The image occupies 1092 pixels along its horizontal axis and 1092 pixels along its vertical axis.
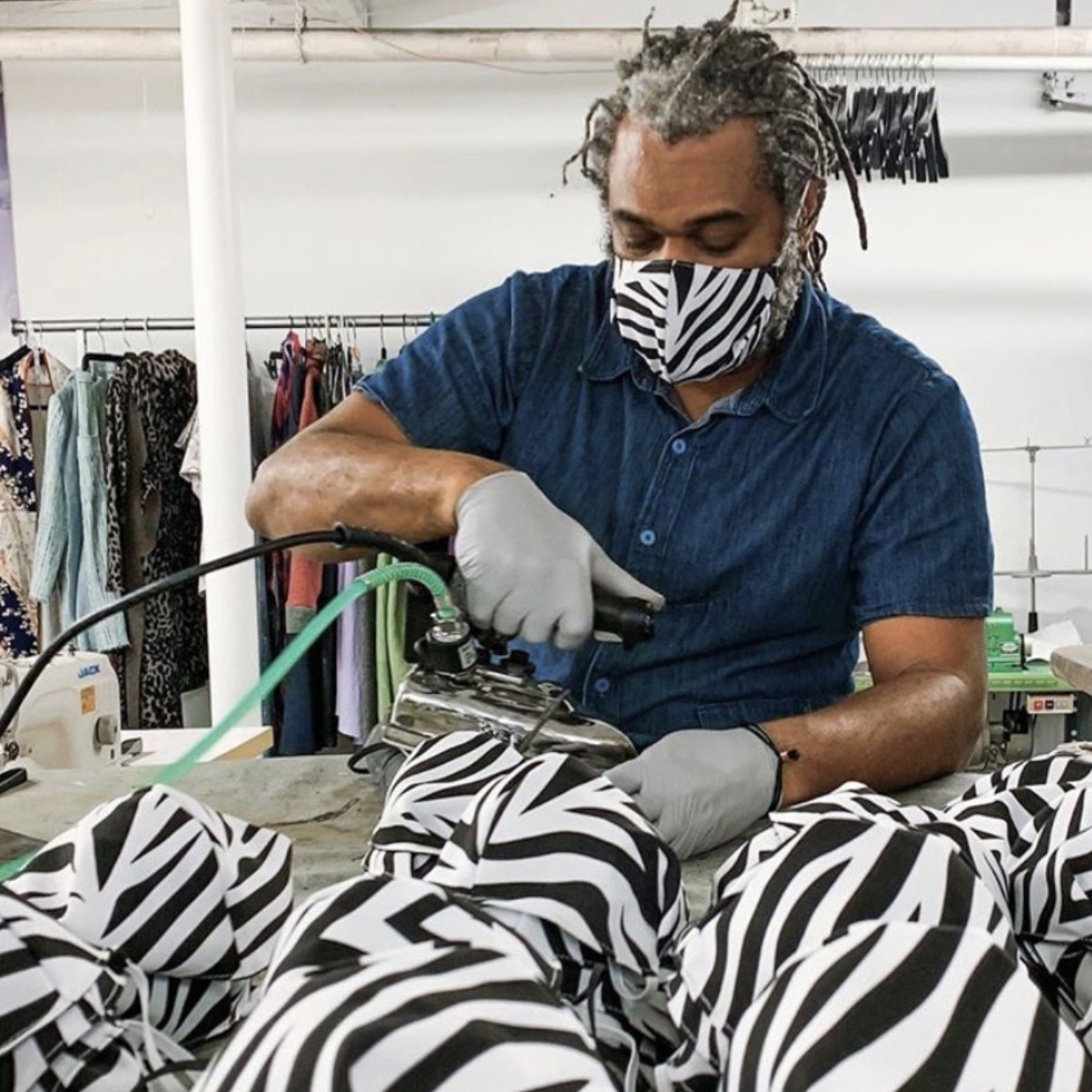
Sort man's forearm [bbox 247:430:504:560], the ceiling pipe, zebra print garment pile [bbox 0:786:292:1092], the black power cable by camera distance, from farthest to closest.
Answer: the ceiling pipe → man's forearm [bbox 247:430:504:560] → the black power cable → zebra print garment pile [bbox 0:786:292:1092]

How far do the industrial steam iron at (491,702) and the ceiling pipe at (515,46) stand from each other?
225 cm

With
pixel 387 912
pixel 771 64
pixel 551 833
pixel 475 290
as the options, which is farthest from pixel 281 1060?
pixel 475 290

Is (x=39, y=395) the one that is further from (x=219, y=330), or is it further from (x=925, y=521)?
(x=925, y=521)

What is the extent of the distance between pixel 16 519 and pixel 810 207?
2.55 meters

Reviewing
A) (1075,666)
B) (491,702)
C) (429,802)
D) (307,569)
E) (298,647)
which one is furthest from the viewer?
(307,569)

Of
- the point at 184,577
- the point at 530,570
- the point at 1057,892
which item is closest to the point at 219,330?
the point at 530,570

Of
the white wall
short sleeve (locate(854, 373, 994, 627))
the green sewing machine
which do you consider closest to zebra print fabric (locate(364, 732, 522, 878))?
short sleeve (locate(854, 373, 994, 627))

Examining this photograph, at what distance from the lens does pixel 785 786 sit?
0.97 metres

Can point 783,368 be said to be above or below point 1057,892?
above

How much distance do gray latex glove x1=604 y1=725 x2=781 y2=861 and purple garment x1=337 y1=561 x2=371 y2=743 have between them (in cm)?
198

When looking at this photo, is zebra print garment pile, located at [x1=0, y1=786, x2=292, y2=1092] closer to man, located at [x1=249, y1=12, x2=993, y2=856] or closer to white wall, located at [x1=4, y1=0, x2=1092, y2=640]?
man, located at [x1=249, y1=12, x2=993, y2=856]

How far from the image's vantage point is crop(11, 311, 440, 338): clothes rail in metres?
3.26

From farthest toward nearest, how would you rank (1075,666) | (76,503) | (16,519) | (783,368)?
(16,519), (76,503), (1075,666), (783,368)

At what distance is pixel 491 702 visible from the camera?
0.96 meters
